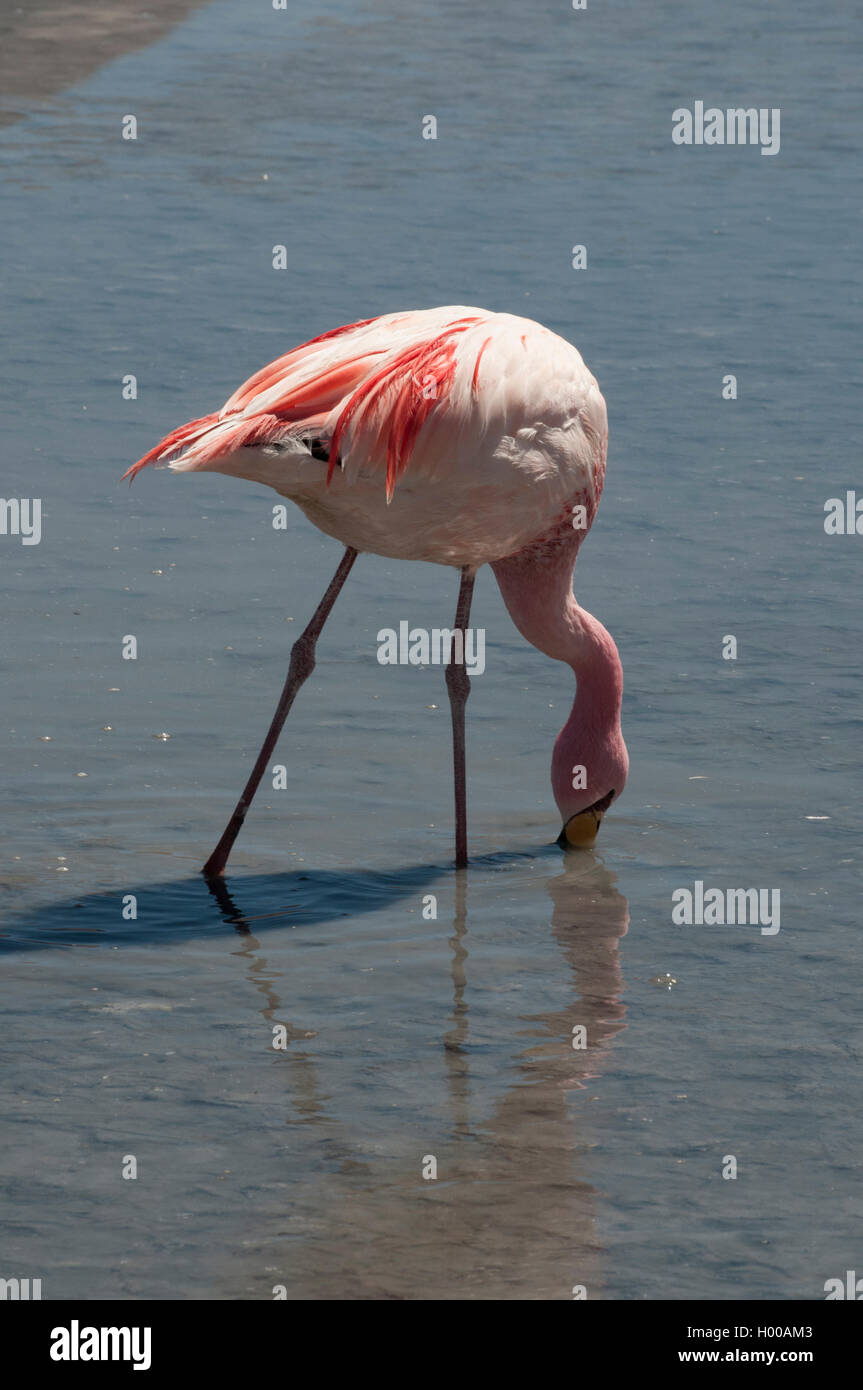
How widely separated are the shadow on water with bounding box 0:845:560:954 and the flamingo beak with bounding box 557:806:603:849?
0.24 metres

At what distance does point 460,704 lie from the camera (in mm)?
7172

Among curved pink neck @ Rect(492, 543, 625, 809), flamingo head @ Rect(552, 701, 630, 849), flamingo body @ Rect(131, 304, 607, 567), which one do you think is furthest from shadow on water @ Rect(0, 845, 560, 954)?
flamingo body @ Rect(131, 304, 607, 567)

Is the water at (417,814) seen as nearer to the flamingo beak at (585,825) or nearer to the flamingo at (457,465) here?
the flamingo beak at (585,825)

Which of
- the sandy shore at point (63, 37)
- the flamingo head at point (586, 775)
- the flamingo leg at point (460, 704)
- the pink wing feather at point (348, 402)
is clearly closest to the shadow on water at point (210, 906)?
the flamingo leg at point (460, 704)

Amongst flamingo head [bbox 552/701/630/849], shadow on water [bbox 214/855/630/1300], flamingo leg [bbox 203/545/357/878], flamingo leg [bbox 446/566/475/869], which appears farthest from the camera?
flamingo head [bbox 552/701/630/849]

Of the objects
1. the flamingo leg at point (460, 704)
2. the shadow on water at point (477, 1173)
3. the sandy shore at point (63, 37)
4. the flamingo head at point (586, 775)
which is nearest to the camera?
the shadow on water at point (477, 1173)

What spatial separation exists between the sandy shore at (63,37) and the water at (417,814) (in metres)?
4.26

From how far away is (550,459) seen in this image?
263 inches

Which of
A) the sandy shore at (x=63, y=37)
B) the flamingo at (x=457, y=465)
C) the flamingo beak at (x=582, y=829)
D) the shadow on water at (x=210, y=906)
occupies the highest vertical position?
the sandy shore at (x=63, y=37)

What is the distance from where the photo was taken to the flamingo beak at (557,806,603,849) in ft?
23.3

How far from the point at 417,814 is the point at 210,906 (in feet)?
3.34

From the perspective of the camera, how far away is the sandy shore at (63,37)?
64.0ft

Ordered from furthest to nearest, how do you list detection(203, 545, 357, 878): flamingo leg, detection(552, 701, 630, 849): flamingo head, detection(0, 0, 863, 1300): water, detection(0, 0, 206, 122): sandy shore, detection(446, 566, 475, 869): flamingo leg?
detection(0, 0, 206, 122): sandy shore, detection(552, 701, 630, 849): flamingo head, detection(446, 566, 475, 869): flamingo leg, detection(203, 545, 357, 878): flamingo leg, detection(0, 0, 863, 1300): water

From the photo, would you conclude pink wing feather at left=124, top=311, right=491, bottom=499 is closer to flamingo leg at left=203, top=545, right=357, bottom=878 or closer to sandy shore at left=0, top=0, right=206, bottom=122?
flamingo leg at left=203, top=545, right=357, bottom=878
